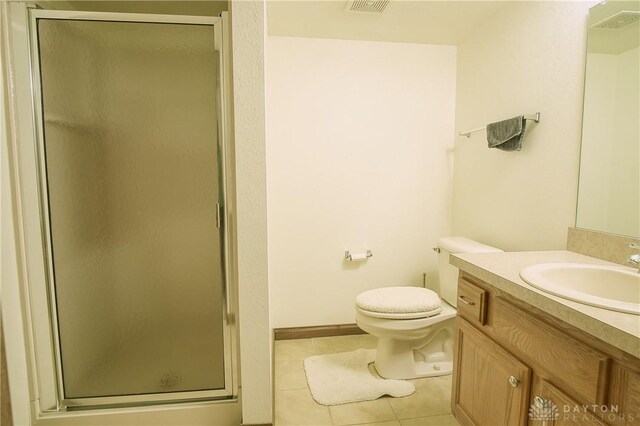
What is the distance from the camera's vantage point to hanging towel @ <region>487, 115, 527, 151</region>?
5.26 ft

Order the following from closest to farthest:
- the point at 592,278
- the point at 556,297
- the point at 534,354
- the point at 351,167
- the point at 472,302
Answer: the point at 556,297
the point at 534,354
the point at 592,278
the point at 472,302
the point at 351,167

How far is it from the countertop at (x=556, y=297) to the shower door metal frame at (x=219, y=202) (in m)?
1.02

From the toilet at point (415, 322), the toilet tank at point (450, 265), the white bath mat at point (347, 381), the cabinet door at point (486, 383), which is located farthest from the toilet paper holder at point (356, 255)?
the cabinet door at point (486, 383)

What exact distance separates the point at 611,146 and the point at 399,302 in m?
1.16

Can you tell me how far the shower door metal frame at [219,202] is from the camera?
4.32 feet

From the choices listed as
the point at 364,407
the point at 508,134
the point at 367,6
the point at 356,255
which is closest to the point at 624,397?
the point at 364,407

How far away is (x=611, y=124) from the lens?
4.17 feet

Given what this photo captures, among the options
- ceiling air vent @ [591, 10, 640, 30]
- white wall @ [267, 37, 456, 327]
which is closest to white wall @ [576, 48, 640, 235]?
ceiling air vent @ [591, 10, 640, 30]

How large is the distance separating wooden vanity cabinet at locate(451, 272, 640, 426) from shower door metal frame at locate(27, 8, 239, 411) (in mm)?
1013

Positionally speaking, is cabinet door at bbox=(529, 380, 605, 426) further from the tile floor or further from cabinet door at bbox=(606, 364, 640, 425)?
the tile floor

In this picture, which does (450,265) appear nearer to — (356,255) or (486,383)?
(356,255)

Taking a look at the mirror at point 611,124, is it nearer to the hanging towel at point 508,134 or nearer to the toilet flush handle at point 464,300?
the hanging towel at point 508,134

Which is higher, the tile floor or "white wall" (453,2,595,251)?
"white wall" (453,2,595,251)

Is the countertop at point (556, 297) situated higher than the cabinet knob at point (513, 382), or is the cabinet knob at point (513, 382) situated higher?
the countertop at point (556, 297)
